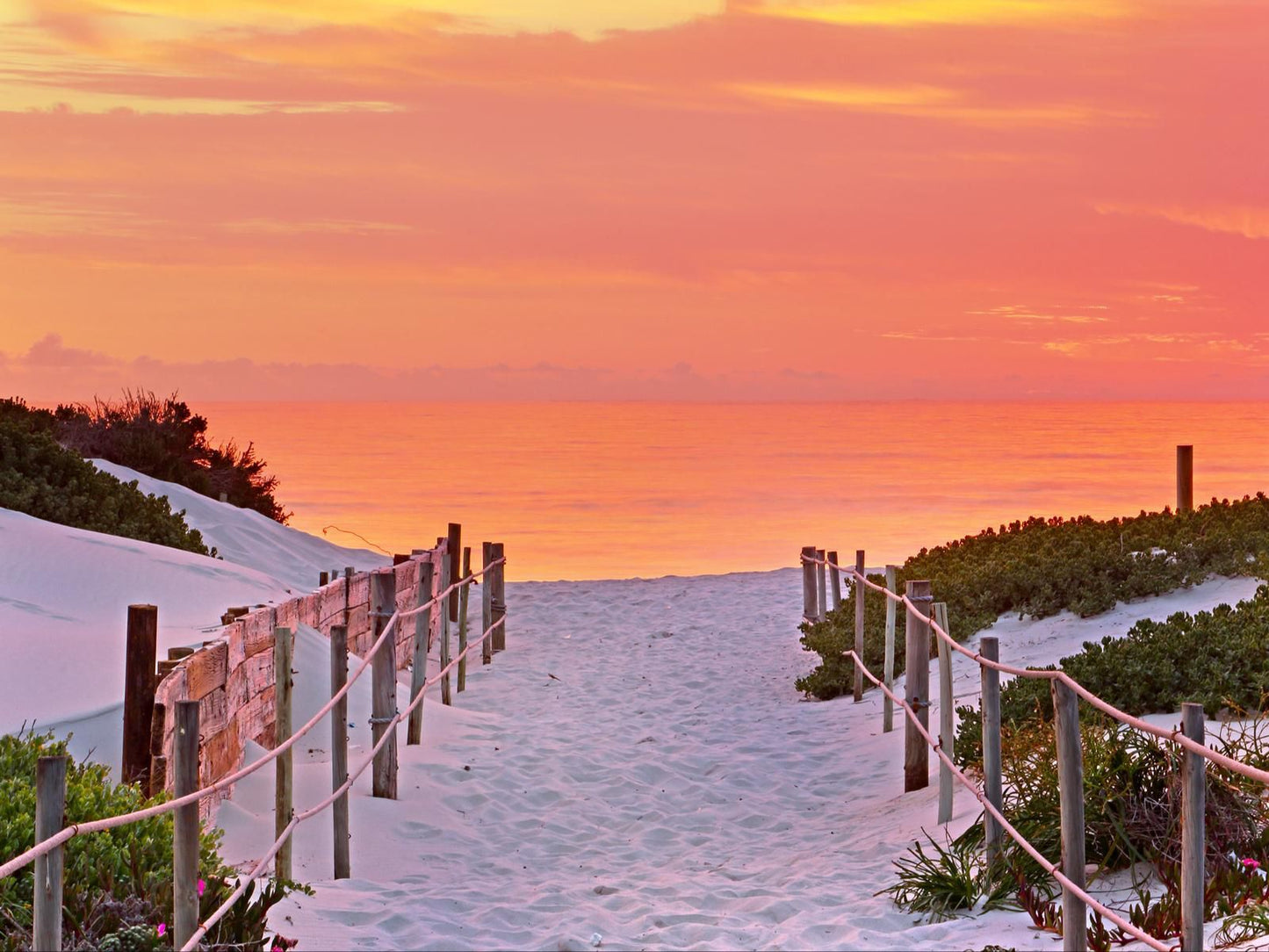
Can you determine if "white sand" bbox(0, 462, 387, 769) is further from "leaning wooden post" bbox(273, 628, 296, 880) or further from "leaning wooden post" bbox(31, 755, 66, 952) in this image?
"leaning wooden post" bbox(31, 755, 66, 952)

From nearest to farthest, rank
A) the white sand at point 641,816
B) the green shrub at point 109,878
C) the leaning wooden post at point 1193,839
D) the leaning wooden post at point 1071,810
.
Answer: the leaning wooden post at point 1193,839
the green shrub at point 109,878
the leaning wooden post at point 1071,810
the white sand at point 641,816

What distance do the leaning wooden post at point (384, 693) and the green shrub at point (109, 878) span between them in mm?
2417

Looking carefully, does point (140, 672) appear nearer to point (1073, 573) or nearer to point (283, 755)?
point (283, 755)

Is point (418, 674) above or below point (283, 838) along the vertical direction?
above

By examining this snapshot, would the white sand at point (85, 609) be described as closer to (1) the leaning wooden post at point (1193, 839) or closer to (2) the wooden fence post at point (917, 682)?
(2) the wooden fence post at point (917, 682)

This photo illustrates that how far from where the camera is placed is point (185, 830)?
181 inches

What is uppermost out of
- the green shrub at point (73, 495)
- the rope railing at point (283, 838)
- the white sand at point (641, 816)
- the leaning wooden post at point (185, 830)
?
the green shrub at point (73, 495)

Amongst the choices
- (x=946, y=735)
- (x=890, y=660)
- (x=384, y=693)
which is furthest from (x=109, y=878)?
(x=890, y=660)

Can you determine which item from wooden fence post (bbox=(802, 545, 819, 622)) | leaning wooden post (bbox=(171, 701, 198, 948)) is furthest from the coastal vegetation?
leaning wooden post (bbox=(171, 701, 198, 948))

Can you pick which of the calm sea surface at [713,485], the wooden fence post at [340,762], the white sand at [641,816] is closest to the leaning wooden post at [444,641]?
the white sand at [641,816]

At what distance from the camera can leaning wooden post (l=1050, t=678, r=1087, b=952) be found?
16.8ft

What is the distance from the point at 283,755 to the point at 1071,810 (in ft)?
12.2

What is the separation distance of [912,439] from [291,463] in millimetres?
34245

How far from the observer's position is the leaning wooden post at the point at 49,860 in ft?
11.5
